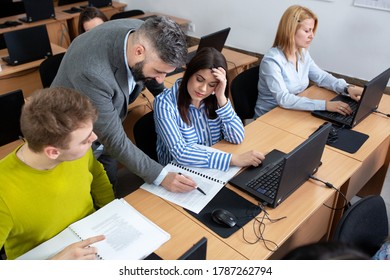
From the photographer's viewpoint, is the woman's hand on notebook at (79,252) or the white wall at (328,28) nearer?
the woman's hand on notebook at (79,252)

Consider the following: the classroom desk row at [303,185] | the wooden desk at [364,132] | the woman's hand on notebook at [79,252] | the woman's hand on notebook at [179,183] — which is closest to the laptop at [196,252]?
the classroom desk row at [303,185]

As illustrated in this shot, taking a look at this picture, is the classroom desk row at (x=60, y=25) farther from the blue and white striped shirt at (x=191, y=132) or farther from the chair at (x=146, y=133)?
the blue and white striped shirt at (x=191, y=132)

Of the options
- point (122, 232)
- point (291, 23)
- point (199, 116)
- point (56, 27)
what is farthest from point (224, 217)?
point (56, 27)

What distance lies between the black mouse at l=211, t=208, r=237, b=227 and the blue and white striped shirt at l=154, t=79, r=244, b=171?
1.02ft

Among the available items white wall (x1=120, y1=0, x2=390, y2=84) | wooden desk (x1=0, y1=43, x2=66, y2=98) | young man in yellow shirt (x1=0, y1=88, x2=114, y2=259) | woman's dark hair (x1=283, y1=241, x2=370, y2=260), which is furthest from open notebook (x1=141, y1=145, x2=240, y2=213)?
white wall (x1=120, y1=0, x2=390, y2=84)

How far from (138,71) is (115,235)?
0.67 m

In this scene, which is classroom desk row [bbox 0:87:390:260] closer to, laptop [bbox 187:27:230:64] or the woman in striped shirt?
the woman in striped shirt

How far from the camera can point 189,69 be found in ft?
6.07

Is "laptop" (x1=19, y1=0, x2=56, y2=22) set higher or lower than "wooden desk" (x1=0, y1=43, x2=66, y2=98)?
higher

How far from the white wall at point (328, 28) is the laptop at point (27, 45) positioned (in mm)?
1957

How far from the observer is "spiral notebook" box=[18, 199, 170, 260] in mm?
1310

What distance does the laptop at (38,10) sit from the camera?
433 centimetres

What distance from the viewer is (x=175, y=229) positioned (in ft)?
4.80

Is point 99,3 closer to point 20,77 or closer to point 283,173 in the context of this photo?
point 20,77
